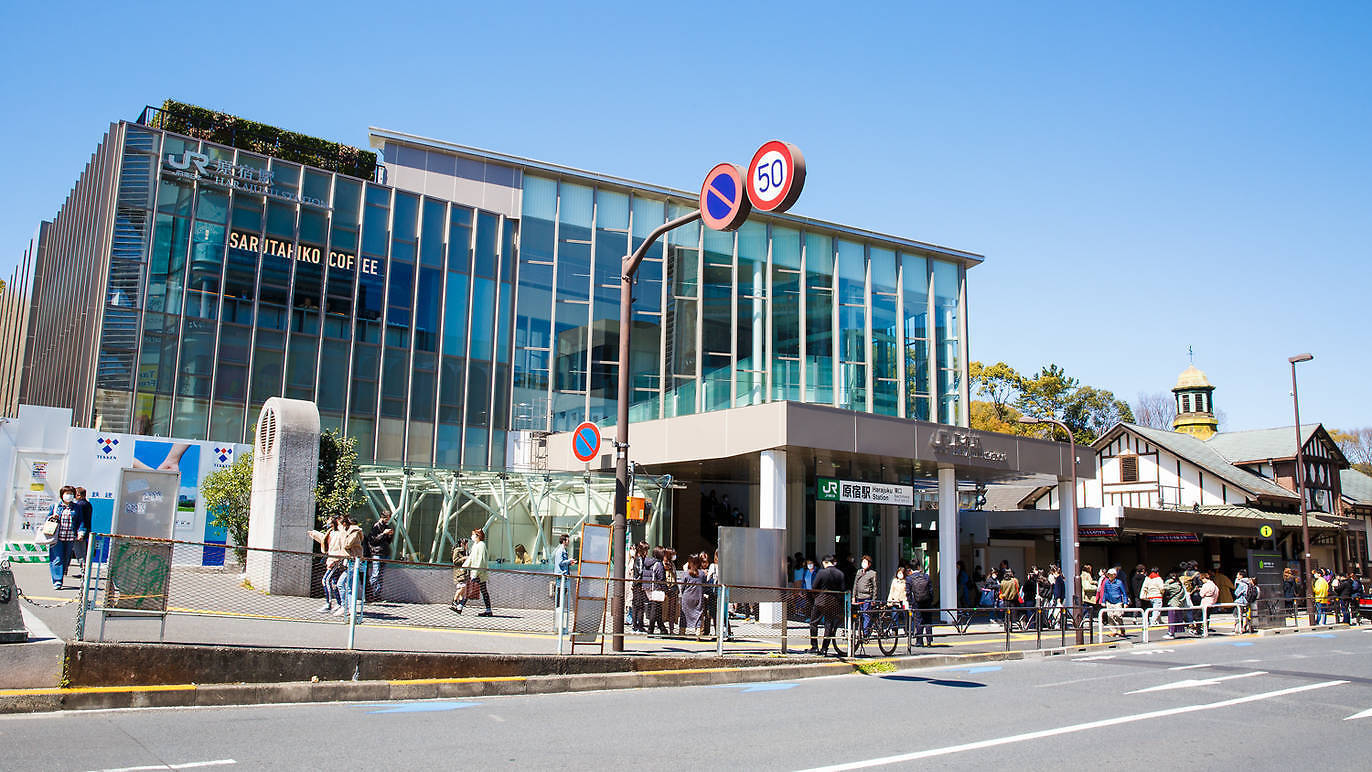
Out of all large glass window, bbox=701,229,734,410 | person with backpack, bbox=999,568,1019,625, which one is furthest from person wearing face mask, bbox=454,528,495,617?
large glass window, bbox=701,229,734,410

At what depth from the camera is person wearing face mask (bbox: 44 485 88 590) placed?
15.7m

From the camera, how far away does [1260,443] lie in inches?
2176

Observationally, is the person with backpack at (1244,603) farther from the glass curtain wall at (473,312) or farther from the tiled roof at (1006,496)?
the tiled roof at (1006,496)

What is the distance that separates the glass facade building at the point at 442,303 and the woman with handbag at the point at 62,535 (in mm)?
12592

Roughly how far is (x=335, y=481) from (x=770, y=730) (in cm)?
1572

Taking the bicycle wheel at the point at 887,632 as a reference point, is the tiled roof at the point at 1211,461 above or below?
above

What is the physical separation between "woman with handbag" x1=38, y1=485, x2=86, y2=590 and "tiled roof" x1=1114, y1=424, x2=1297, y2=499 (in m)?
47.9

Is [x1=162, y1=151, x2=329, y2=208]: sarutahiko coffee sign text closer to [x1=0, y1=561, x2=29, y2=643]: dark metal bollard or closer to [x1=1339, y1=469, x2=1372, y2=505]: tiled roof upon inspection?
[x1=0, y1=561, x2=29, y2=643]: dark metal bollard

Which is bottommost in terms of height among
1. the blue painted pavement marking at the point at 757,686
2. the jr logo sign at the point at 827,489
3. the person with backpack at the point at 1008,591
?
the blue painted pavement marking at the point at 757,686

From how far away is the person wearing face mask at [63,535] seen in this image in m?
15.7

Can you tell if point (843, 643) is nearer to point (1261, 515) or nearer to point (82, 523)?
point (82, 523)

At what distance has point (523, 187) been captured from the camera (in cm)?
3381

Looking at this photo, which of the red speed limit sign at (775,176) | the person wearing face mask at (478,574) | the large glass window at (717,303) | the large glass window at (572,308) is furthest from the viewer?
the large glass window at (717,303)

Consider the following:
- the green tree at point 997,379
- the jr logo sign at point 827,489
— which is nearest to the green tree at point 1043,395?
the green tree at point 997,379
